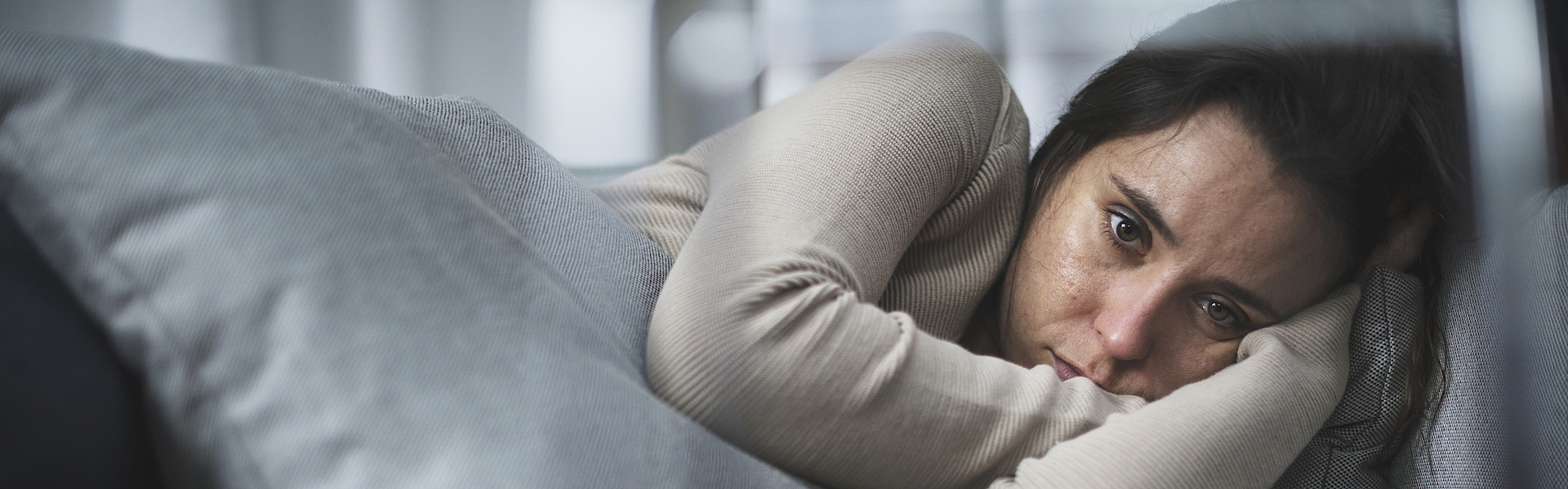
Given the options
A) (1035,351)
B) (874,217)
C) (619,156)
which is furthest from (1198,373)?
(619,156)

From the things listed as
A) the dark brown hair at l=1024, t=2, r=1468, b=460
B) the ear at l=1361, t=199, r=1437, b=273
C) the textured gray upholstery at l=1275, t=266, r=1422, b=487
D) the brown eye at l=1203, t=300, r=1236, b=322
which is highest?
the dark brown hair at l=1024, t=2, r=1468, b=460

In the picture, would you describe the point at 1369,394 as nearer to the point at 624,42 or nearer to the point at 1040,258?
the point at 1040,258

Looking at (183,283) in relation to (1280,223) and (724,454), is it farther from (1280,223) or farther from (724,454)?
(1280,223)

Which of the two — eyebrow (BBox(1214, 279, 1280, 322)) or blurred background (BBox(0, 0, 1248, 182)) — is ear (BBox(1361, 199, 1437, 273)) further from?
blurred background (BBox(0, 0, 1248, 182))

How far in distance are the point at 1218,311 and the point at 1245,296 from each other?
14 millimetres

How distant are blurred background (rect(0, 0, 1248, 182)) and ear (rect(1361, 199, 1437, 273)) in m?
0.18

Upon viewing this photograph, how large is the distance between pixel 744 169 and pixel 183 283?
215mm

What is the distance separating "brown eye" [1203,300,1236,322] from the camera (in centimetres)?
42

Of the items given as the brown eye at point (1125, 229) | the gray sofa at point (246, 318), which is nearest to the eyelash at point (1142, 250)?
the brown eye at point (1125, 229)

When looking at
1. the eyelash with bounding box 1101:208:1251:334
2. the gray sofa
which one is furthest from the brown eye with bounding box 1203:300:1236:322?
the gray sofa

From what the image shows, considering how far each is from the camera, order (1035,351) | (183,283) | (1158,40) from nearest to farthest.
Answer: (183,283), (1158,40), (1035,351)

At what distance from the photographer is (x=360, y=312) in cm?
23

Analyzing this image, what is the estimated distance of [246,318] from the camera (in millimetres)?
225

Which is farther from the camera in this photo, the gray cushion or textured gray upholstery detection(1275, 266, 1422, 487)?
textured gray upholstery detection(1275, 266, 1422, 487)
